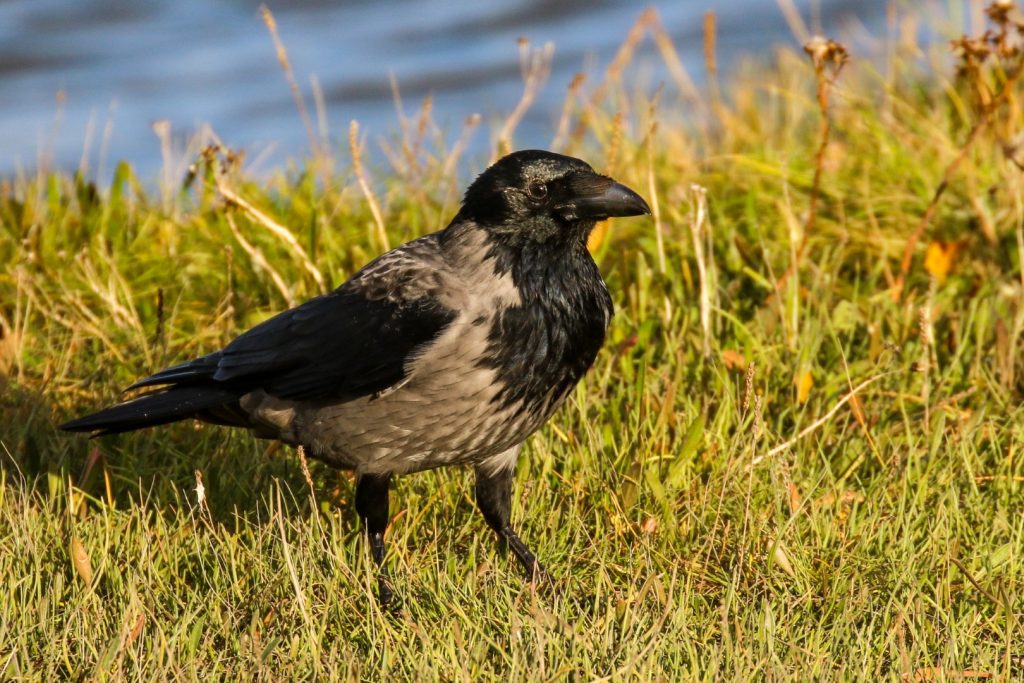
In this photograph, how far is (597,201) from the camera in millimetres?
3969

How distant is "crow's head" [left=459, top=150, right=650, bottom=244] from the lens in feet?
13.1

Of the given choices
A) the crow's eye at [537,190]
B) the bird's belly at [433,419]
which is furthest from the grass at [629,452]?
the crow's eye at [537,190]

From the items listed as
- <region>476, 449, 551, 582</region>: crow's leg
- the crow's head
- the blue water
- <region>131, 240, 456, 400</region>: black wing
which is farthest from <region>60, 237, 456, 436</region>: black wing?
the blue water

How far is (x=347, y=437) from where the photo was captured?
4062mm

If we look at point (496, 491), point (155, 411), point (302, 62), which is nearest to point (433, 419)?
A: point (496, 491)

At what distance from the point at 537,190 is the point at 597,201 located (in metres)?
0.18

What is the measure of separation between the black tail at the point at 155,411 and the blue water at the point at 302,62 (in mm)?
5963

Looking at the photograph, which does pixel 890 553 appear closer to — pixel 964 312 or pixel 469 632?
pixel 469 632

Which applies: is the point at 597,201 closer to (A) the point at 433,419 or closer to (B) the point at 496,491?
(A) the point at 433,419

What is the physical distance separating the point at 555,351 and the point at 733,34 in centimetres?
942

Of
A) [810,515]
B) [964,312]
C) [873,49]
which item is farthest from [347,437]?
[873,49]

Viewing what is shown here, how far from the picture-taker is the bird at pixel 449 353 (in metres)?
3.89

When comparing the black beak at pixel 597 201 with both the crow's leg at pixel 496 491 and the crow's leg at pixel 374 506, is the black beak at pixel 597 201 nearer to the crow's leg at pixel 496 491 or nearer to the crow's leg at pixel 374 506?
the crow's leg at pixel 496 491

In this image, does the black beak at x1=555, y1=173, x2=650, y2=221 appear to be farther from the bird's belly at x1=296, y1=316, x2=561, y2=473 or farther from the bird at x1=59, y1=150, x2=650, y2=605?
the bird's belly at x1=296, y1=316, x2=561, y2=473
